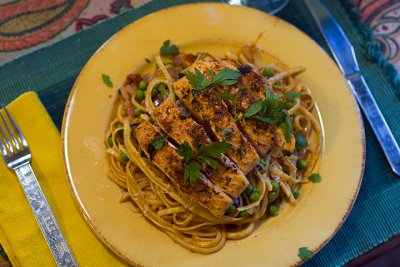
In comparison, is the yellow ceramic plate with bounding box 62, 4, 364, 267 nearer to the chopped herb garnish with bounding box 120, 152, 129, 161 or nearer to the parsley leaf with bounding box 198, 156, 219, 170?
the chopped herb garnish with bounding box 120, 152, 129, 161

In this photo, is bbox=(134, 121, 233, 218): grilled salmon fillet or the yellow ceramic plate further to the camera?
the yellow ceramic plate

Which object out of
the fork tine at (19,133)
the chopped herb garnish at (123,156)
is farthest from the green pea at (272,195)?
the fork tine at (19,133)

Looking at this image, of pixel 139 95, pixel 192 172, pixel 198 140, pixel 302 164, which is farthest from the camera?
pixel 139 95

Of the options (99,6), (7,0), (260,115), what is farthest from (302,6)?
(7,0)

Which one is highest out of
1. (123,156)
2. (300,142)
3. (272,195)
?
(300,142)

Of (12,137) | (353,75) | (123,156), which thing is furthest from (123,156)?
(353,75)

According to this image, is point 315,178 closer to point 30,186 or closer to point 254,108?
point 254,108

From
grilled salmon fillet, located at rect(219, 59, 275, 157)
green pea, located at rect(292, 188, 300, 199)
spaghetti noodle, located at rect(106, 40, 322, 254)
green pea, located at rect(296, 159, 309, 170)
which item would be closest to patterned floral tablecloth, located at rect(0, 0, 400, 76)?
spaghetti noodle, located at rect(106, 40, 322, 254)
